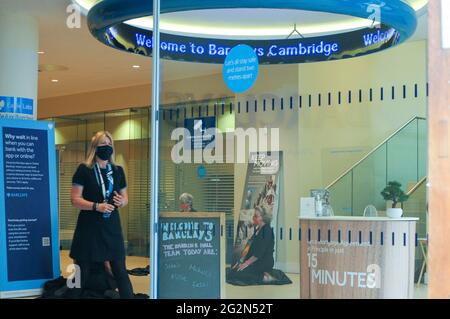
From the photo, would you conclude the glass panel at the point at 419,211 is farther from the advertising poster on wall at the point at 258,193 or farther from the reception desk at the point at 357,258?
the advertising poster on wall at the point at 258,193

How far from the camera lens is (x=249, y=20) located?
7477mm

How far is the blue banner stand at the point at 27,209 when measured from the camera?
280 inches

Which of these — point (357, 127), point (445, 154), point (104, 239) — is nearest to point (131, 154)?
point (104, 239)

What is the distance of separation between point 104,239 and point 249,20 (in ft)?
9.70

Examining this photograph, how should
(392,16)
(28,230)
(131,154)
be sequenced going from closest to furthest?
(392,16) → (28,230) → (131,154)

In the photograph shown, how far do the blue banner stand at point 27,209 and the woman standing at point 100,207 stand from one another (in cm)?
97

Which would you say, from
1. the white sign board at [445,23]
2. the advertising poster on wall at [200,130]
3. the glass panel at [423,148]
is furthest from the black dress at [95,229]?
the white sign board at [445,23]

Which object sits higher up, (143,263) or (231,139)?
(231,139)

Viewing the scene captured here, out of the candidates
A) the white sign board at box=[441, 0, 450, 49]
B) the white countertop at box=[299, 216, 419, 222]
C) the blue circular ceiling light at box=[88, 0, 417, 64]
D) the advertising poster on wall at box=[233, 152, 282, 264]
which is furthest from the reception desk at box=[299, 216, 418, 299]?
the blue circular ceiling light at box=[88, 0, 417, 64]

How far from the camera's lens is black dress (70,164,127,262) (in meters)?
6.53

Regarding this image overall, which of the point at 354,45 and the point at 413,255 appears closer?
the point at 413,255

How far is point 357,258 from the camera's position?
4895 mm

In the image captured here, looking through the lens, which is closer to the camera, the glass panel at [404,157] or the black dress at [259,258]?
the glass panel at [404,157]

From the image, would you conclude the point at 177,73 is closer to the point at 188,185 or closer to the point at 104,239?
the point at 188,185
